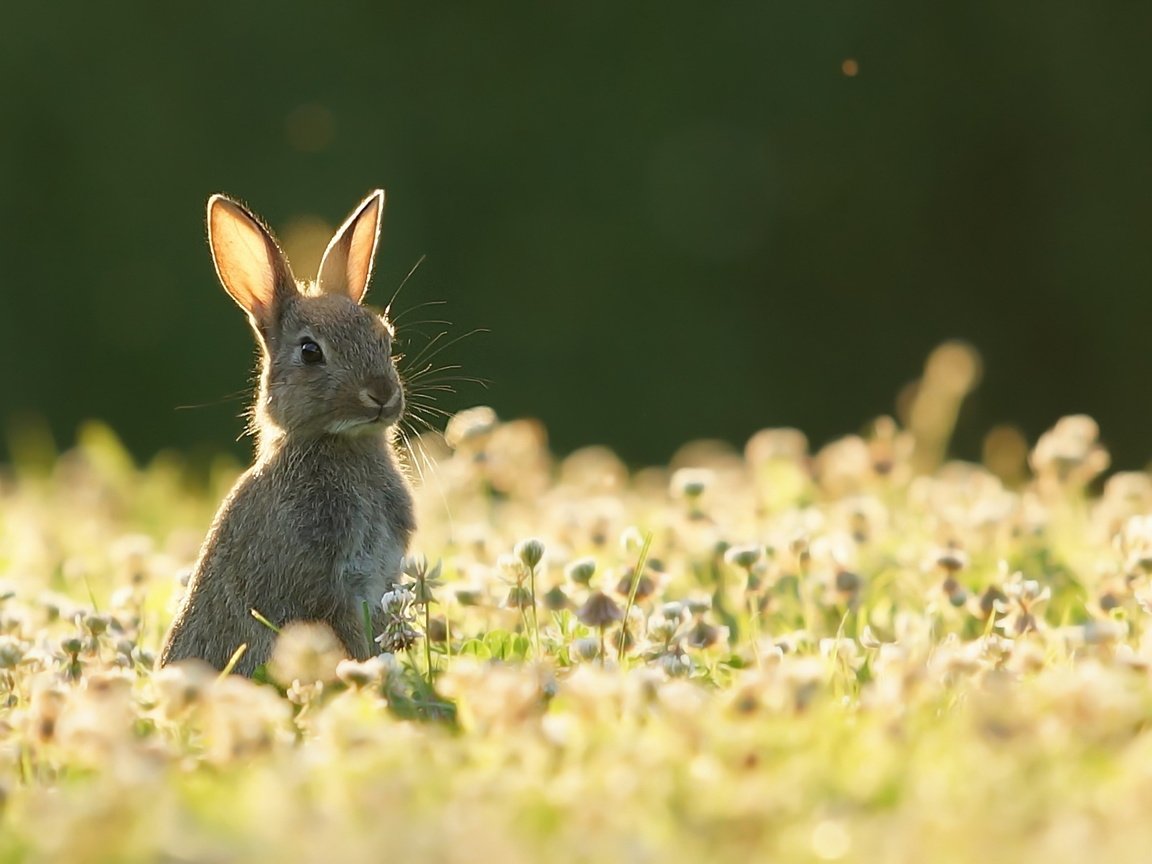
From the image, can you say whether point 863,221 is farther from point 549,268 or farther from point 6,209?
point 6,209

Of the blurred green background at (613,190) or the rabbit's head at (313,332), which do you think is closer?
the rabbit's head at (313,332)

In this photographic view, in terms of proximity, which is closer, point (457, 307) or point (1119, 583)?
point (1119, 583)

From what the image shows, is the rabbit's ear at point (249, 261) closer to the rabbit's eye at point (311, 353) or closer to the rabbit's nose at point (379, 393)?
the rabbit's eye at point (311, 353)

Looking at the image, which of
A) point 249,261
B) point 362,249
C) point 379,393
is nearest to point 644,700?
point 379,393

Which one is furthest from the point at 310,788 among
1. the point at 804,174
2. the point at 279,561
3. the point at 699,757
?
the point at 804,174

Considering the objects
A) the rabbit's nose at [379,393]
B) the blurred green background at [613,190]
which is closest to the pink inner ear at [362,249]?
the rabbit's nose at [379,393]

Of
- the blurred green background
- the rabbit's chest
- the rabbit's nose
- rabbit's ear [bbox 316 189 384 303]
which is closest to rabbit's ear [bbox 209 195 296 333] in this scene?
rabbit's ear [bbox 316 189 384 303]

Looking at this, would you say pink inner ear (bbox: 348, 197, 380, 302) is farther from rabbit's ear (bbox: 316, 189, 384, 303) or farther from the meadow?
the meadow
